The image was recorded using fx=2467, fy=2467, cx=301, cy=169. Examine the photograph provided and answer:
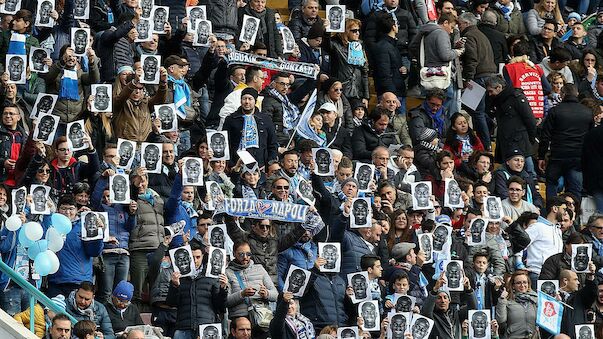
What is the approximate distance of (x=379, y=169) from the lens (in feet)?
86.7

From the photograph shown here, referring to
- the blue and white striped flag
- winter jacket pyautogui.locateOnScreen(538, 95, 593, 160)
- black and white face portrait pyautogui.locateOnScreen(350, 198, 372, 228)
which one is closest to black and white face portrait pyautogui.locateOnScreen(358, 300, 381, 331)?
black and white face portrait pyautogui.locateOnScreen(350, 198, 372, 228)

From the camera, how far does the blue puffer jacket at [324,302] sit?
78.3ft

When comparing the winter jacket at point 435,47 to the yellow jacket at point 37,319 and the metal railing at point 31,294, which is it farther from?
the metal railing at point 31,294

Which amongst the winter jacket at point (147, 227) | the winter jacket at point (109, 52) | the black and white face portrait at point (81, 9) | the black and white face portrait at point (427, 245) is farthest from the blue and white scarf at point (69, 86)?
the black and white face portrait at point (427, 245)

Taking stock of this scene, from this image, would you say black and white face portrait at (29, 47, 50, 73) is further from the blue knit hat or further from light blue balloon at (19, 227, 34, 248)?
the blue knit hat

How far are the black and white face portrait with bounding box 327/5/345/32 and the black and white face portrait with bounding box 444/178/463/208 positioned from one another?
8.43 feet

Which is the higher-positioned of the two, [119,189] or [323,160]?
[119,189]

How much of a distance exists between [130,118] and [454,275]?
371cm

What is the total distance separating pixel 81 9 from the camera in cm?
2634

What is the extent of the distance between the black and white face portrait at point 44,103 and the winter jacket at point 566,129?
647 cm

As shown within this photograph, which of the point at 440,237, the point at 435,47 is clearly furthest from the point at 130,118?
the point at 435,47

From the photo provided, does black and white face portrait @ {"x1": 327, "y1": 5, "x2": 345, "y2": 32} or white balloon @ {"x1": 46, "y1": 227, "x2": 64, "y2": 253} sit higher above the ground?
white balloon @ {"x1": 46, "y1": 227, "x2": 64, "y2": 253}

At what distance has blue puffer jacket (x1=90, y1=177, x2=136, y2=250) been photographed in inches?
937

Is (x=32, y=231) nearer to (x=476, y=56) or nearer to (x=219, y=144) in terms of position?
(x=219, y=144)
